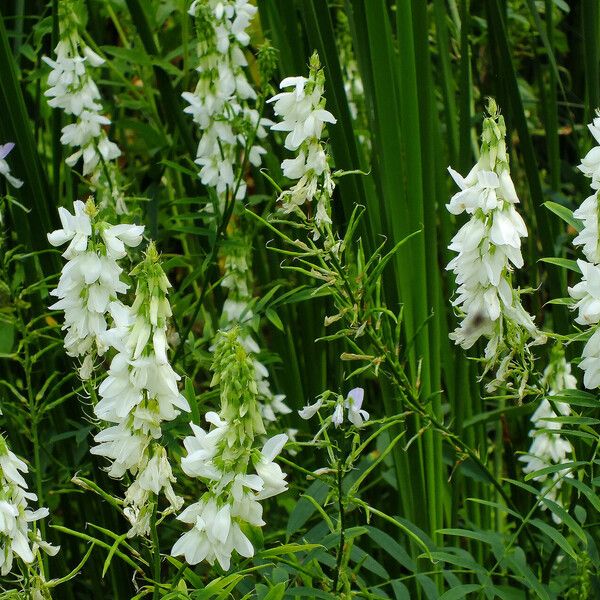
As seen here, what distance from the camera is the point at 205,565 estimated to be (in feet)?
6.47

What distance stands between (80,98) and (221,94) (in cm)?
24

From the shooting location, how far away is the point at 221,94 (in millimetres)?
1807

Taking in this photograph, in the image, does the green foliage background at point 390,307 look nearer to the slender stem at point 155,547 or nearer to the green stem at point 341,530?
the green stem at point 341,530

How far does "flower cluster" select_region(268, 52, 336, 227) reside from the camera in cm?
129

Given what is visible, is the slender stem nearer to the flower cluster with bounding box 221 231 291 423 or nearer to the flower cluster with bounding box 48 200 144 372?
the flower cluster with bounding box 48 200 144 372

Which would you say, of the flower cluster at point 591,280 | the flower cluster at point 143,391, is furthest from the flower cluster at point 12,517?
the flower cluster at point 591,280

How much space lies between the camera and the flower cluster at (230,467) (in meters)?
0.96

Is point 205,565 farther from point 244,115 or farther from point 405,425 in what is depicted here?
point 244,115

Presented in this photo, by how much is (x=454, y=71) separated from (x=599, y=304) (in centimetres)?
189

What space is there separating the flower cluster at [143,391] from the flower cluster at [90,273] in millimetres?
80

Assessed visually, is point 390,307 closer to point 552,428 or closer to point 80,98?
point 552,428

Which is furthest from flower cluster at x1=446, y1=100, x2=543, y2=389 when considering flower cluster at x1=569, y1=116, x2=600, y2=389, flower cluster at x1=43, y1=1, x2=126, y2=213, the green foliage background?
flower cluster at x1=43, y1=1, x2=126, y2=213

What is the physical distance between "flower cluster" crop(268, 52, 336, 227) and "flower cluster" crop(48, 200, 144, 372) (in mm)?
233

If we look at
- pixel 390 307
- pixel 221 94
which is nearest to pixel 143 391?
pixel 390 307
